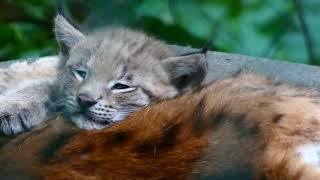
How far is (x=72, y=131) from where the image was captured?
4.73 feet

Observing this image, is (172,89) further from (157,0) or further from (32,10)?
(32,10)

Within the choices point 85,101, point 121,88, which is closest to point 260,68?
point 121,88

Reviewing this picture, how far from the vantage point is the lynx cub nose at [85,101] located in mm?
1852

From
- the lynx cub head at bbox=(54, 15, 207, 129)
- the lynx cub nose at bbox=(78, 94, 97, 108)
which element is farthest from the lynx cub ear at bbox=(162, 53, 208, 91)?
the lynx cub nose at bbox=(78, 94, 97, 108)

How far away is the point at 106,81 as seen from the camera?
6.27 ft

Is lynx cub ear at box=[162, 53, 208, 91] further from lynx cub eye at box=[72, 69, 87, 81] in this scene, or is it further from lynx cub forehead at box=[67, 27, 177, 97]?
lynx cub eye at box=[72, 69, 87, 81]

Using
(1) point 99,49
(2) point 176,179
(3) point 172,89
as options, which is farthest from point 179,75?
(2) point 176,179

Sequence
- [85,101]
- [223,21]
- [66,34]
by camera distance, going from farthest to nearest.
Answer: [223,21] → [66,34] → [85,101]

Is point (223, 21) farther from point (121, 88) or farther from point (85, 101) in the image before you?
point (85, 101)

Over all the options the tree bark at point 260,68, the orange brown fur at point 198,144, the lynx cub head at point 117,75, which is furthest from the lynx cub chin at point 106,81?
the orange brown fur at point 198,144

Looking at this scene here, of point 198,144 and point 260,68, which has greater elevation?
point 198,144

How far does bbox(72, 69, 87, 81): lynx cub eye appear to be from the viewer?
6.39 ft

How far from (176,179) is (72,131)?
0.21m

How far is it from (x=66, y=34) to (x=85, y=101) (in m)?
0.29
